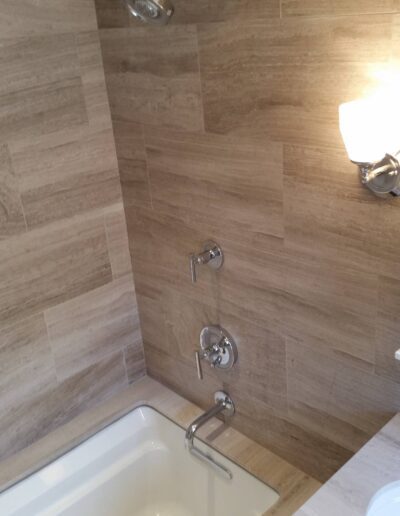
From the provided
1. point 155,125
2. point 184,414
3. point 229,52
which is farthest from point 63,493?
point 229,52

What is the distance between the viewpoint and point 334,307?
144 cm

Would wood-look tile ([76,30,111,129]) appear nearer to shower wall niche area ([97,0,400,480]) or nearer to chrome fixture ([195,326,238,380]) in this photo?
shower wall niche area ([97,0,400,480])

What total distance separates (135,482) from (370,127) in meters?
1.51

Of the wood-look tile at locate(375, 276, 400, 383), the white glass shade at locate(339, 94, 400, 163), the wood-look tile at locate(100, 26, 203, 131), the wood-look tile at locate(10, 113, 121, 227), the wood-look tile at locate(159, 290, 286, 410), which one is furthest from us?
the wood-look tile at locate(10, 113, 121, 227)

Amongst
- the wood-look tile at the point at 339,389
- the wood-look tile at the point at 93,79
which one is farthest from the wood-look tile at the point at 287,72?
the wood-look tile at the point at 339,389

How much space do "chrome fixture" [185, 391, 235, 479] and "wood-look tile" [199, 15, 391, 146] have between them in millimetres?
888

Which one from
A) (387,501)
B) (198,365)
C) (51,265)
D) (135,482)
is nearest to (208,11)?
(51,265)

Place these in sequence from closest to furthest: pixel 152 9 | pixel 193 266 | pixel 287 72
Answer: pixel 287 72, pixel 152 9, pixel 193 266

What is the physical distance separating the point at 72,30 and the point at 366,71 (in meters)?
A: 0.99

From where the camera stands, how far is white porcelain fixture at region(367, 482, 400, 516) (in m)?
1.17

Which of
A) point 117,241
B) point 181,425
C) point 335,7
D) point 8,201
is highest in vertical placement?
point 335,7

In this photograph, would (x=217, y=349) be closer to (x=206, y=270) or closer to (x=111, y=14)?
(x=206, y=270)

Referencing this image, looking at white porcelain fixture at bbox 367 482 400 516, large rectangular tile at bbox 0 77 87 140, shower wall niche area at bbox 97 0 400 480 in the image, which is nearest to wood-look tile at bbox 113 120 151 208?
shower wall niche area at bbox 97 0 400 480

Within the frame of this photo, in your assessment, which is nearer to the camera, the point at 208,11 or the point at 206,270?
the point at 208,11
